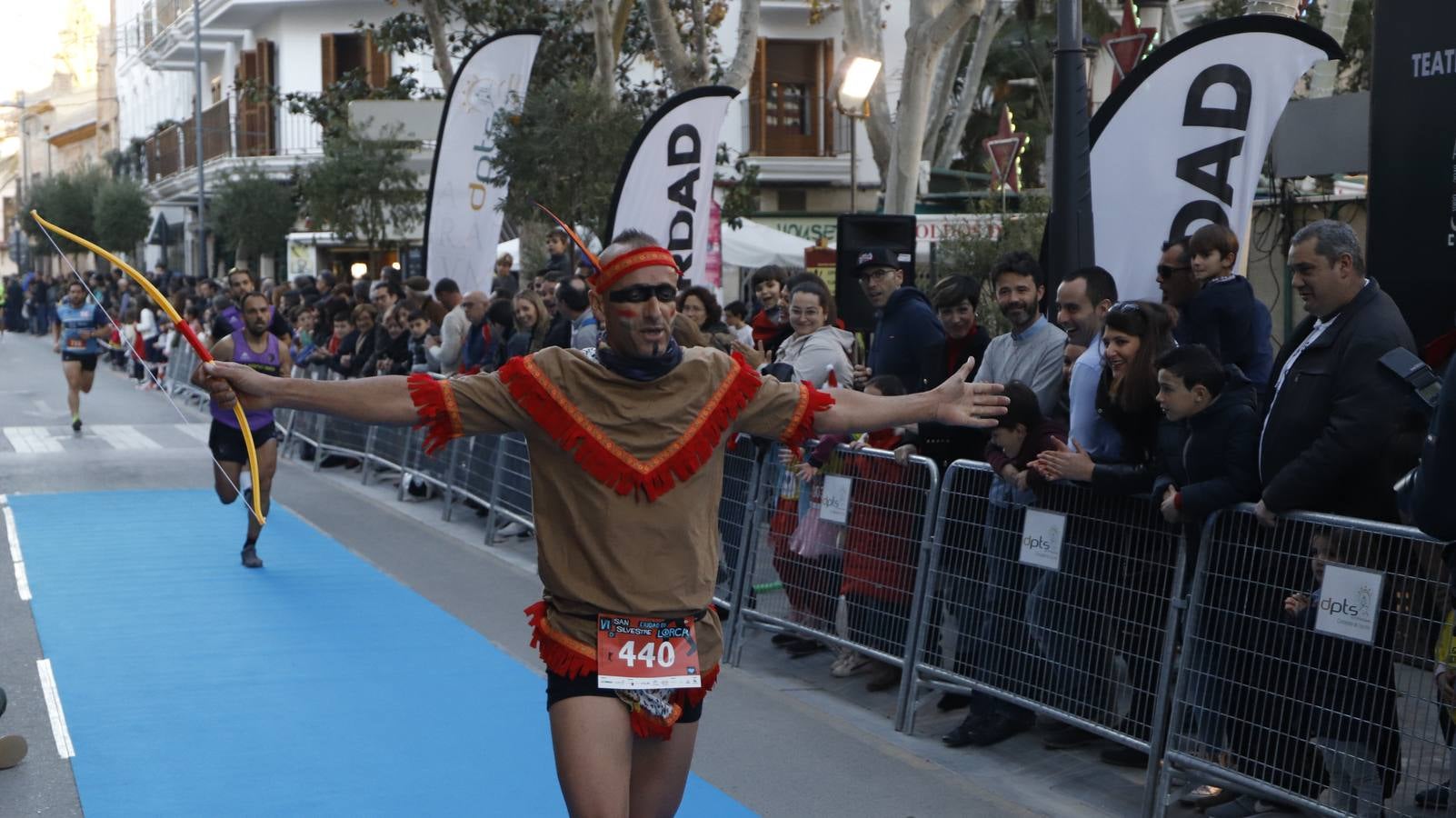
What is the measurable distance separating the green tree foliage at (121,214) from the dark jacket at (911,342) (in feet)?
144

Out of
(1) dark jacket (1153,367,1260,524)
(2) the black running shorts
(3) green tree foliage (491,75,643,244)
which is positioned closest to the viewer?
(1) dark jacket (1153,367,1260,524)

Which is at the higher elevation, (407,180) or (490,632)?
(407,180)

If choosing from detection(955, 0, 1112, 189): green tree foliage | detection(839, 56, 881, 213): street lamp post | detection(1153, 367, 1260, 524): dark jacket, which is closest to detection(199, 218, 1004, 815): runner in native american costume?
detection(1153, 367, 1260, 524): dark jacket

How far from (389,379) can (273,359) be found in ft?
25.0

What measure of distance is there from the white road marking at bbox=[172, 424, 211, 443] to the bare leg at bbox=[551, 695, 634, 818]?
1687 centimetres

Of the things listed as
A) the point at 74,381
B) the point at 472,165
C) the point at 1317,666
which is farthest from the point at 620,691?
the point at 74,381

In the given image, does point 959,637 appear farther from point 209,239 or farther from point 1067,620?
point 209,239

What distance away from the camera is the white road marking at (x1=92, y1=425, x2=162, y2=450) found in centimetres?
1923

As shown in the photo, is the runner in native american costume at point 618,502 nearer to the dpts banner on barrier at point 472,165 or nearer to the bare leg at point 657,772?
the bare leg at point 657,772

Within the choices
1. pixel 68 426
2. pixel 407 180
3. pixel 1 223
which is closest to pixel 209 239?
pixel 407 180

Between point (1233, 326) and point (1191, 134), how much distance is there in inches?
53.6

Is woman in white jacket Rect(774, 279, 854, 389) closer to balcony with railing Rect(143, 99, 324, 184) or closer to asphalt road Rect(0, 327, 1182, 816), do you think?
asphalt road Rect(0, 327, 1182, 816)

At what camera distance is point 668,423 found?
4.21 metres

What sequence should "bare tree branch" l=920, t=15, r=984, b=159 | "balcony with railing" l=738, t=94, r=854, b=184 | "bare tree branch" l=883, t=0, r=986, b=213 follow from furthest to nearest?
"balcony with railing" l=738, t=94, r=854, b=184 < "bare tree branch" l=920, t=15, r=984, b=159 < "bare tree branch" l=883, t=0, r=986, b=213
